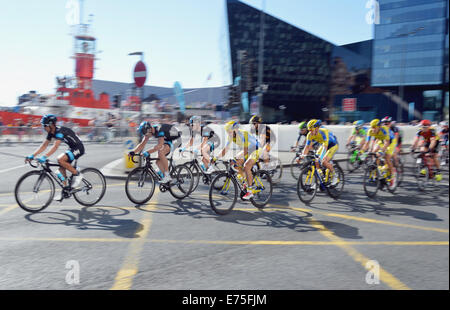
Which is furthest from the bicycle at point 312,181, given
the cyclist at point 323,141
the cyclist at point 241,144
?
the cyclist at point 241,144

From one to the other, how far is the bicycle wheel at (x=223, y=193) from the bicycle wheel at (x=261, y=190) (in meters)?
0.47

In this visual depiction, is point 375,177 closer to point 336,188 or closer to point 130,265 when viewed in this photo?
point 336,188

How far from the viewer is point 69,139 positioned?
721 cm

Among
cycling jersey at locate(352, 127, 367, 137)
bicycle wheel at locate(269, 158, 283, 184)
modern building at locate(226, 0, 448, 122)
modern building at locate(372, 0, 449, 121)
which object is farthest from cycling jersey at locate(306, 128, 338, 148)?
modern building at locate(372, 0, 449, 121)

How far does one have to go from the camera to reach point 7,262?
419 cm

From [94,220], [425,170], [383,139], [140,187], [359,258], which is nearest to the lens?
[359,258]

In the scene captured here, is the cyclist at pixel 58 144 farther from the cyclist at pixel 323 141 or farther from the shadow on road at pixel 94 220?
the cyclist at pixel 323 141

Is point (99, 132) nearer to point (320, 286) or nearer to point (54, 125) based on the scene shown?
point (54, 125)

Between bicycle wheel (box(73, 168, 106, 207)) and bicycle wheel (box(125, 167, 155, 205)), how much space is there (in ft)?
1.86

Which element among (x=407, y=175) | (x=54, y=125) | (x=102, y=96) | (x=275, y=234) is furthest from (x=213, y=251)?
(x=102, y=96)

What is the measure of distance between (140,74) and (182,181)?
3388 millimetres

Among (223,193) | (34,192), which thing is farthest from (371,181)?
(34,192)

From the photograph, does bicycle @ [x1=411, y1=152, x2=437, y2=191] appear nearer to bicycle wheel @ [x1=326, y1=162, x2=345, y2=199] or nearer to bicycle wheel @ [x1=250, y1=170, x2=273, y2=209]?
bicycle wheel @ [x1=326, y1=162, x2=345, y2=199]
